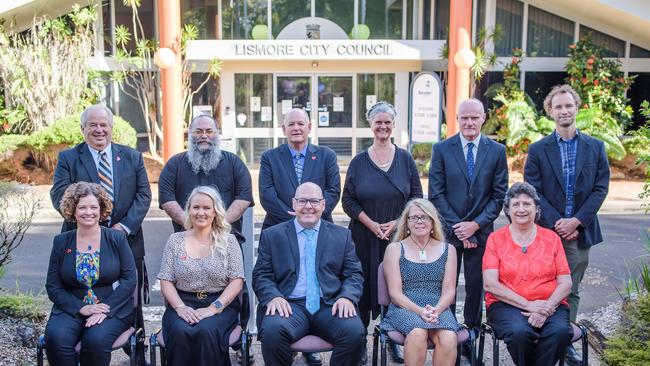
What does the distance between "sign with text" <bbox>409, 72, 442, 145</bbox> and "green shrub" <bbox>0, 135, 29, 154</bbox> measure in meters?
8.57

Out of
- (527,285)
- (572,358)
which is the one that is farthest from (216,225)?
(572,358)

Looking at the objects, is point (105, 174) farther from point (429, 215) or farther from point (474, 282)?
point (474, 282)

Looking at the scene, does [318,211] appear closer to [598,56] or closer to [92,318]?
[92,318]

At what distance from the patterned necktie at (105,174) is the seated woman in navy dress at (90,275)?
49 centimetres

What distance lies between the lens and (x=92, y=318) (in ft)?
15.4

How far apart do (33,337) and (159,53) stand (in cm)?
1008

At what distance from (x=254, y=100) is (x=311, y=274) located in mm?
12558

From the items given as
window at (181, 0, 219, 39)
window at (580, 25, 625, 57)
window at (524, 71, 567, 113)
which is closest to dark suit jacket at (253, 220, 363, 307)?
window at (181, 0, 219, 39)

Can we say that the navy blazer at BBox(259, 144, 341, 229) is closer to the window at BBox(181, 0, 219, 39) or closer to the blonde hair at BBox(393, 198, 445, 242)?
the blonde hair at BBox(393, 198, 445, 242)

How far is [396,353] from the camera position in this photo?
18.2ft

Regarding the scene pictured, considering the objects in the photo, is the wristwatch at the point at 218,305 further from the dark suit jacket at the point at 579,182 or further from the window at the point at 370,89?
the window at the point at 370,89

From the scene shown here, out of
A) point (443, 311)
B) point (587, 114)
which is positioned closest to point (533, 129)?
point (587, 114)

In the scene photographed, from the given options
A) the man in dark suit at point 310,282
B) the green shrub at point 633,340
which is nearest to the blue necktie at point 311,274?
the man in dark suit at point 310,282

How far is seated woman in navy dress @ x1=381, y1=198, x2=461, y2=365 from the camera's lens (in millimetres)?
4883
